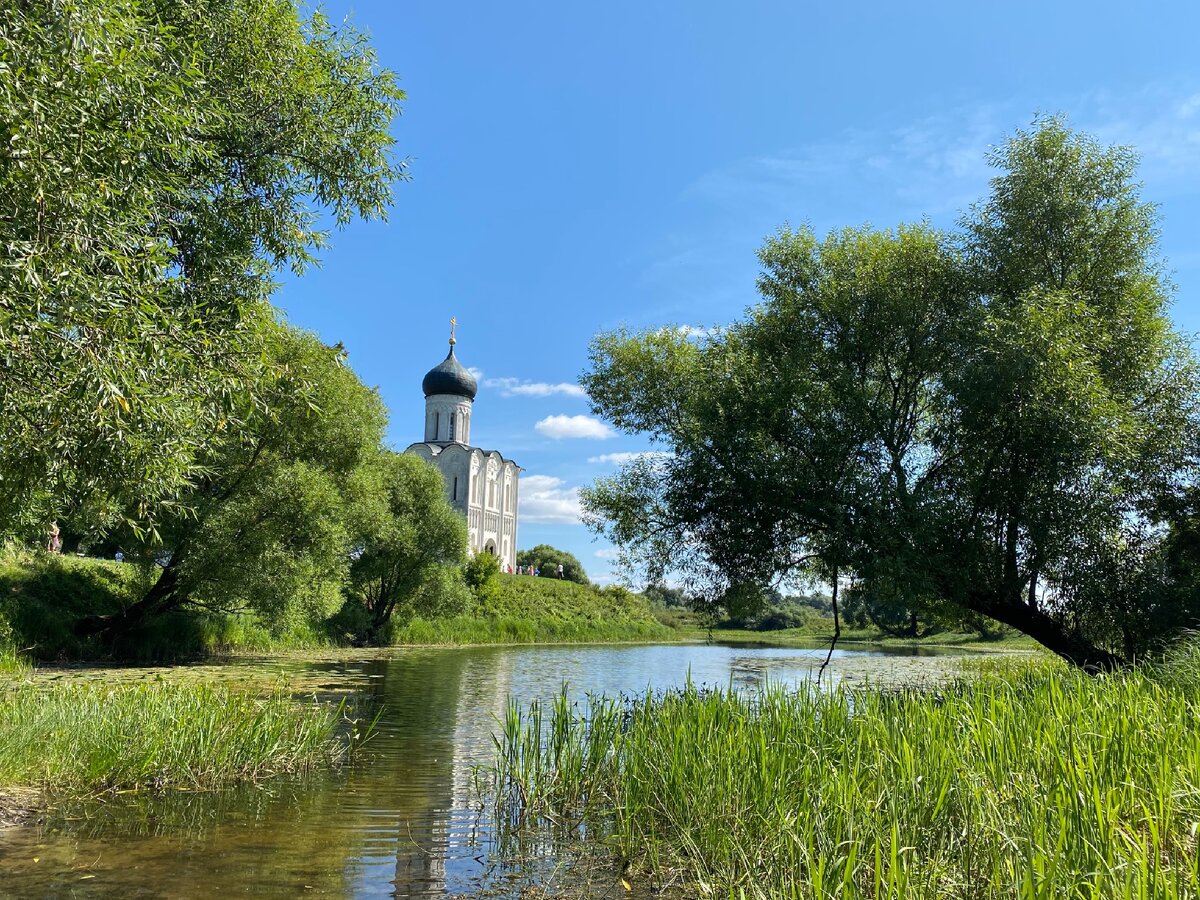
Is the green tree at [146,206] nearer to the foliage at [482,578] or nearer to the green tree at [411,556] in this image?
the green tree at [411,556]

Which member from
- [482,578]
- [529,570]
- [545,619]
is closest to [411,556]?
[482,578]

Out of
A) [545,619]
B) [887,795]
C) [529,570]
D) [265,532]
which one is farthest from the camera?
[529,570]

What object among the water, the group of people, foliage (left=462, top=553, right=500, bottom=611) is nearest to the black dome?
the group of people

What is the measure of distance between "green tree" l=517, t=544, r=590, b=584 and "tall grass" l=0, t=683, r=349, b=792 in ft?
245

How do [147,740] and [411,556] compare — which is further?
[411,556]

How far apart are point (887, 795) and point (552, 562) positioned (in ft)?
275

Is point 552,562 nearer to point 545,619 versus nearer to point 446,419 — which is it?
→ point 446,419

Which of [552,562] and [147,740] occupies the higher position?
[552,562]

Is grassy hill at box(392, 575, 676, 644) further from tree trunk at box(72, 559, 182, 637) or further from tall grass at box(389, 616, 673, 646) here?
tree trunk at box(72, 559, 182, 637)

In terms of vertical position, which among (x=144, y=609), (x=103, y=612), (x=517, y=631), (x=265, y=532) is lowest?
(x=517, y=631)

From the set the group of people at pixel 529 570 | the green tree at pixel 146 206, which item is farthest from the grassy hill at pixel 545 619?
the green tree at pixel 146 206

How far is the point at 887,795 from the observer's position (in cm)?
532

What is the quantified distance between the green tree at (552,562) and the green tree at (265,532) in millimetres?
60680

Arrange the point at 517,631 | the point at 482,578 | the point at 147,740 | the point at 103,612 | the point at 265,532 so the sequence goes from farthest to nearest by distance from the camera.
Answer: the point at 482,578, the point at 517,631, the point at 103,612, the point at 265,532, the point at 147,740
